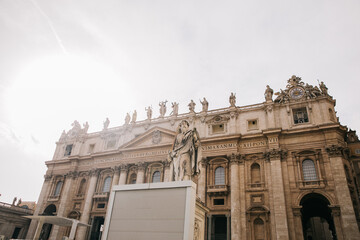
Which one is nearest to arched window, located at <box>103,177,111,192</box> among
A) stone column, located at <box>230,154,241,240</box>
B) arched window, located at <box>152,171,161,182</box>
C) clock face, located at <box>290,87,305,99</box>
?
arched window, located at <box>152,171,161,182</box>

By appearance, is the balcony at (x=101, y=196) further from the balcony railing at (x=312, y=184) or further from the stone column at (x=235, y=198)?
the balcony railing at (x=312, y=184)

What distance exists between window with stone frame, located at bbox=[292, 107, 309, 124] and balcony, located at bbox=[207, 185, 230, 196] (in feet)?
33.9

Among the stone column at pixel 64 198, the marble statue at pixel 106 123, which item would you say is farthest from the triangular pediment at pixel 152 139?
the stone column at pixel 64 198

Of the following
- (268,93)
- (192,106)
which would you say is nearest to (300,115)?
(268,93)

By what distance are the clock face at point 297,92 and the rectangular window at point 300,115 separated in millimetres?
1463

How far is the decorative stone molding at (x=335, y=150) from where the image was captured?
965 inches

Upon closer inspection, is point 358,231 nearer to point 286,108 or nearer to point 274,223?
point 274,223

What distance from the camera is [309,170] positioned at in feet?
84.1

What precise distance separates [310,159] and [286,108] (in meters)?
6.00

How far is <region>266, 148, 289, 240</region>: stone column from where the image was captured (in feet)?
76.0

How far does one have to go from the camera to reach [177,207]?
34.9 ft

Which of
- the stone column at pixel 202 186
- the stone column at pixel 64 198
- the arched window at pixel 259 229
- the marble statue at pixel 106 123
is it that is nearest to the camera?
the arched window at pixel 259 229

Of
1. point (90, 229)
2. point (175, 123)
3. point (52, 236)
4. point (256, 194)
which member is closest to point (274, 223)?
point (256, 194)

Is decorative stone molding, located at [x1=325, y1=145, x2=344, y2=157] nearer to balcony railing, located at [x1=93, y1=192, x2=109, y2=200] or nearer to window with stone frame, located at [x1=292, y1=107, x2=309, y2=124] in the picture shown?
window with stone frame, located at [x1=292, y1=107, x2=309, y2=124]
